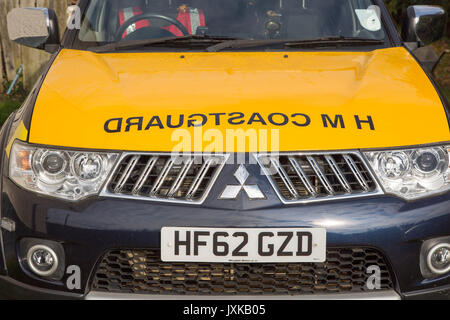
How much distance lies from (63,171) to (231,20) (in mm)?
1625

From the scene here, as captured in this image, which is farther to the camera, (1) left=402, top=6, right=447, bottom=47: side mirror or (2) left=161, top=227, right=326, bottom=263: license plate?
(1) left=402, top=6, right=447, bottom=47: side mirror

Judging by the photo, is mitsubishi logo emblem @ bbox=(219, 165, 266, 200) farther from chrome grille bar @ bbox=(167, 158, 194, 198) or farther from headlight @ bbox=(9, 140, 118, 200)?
headlight @ bbox=(9, 140, 118, 200)

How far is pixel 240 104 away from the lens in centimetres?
311

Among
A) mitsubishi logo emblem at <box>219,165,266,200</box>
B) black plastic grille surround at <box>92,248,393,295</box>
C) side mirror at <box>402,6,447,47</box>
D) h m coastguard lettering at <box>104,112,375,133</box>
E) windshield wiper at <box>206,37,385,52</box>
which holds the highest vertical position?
side mirror at <box>402,6,447,47</box>

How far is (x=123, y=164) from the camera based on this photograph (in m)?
2.93

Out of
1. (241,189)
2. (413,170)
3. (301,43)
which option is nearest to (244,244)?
(241,189)

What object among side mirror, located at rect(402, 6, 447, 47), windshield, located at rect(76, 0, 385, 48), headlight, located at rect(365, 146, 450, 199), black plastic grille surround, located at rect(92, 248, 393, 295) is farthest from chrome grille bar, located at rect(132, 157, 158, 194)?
side mirror, located at rect(402, 6, 447, 47)

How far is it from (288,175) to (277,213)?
175 mm

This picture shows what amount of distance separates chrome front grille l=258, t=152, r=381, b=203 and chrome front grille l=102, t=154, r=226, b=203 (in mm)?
212

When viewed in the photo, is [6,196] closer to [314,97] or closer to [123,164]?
[123,164]

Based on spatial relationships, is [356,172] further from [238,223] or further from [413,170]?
[238,223]

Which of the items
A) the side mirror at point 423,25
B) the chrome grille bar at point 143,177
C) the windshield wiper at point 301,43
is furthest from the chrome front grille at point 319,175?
the side mirror at point 423,25

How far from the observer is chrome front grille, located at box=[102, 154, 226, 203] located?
288 cm
